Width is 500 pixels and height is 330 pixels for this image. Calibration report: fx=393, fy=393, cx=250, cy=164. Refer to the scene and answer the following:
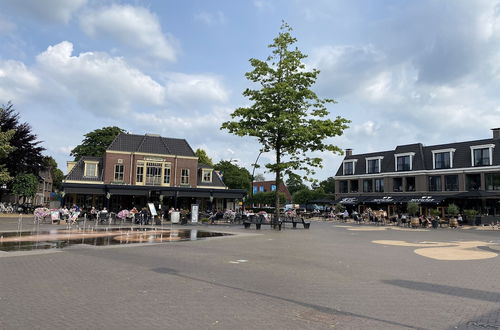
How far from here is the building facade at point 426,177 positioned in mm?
43125

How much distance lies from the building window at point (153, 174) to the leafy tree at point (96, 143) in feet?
57.0

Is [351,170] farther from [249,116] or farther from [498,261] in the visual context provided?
[498,261]

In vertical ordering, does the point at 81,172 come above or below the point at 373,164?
below

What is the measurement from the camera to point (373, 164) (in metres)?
55.8

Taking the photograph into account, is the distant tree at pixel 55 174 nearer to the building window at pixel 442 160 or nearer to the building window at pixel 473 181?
the building window at pixel 442 160

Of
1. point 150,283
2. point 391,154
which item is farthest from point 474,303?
point 391,154

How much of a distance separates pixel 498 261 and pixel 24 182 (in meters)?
45.0

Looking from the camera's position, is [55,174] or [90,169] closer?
[90,169]

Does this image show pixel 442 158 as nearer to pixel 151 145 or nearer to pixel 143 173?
pixel 151 145

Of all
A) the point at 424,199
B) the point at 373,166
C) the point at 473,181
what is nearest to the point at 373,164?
the point at 373,166

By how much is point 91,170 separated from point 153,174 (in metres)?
6.92

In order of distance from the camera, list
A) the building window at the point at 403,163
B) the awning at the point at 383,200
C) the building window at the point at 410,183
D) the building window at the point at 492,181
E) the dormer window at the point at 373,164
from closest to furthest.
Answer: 1. the building window at the point at 492,181
2. the awning at the point at 383,200
3. the building window at the point at 410,183
4. the building window at the point at 403,163
5. the dormer window at the point at 373,164

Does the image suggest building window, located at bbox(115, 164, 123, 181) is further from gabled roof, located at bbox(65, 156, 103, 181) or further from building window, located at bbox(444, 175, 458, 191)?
building window, located at bbox(444, 175, 458, 191)

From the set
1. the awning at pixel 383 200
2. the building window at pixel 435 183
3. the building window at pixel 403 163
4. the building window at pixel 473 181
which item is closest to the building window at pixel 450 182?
the building window at pixel 435 183
